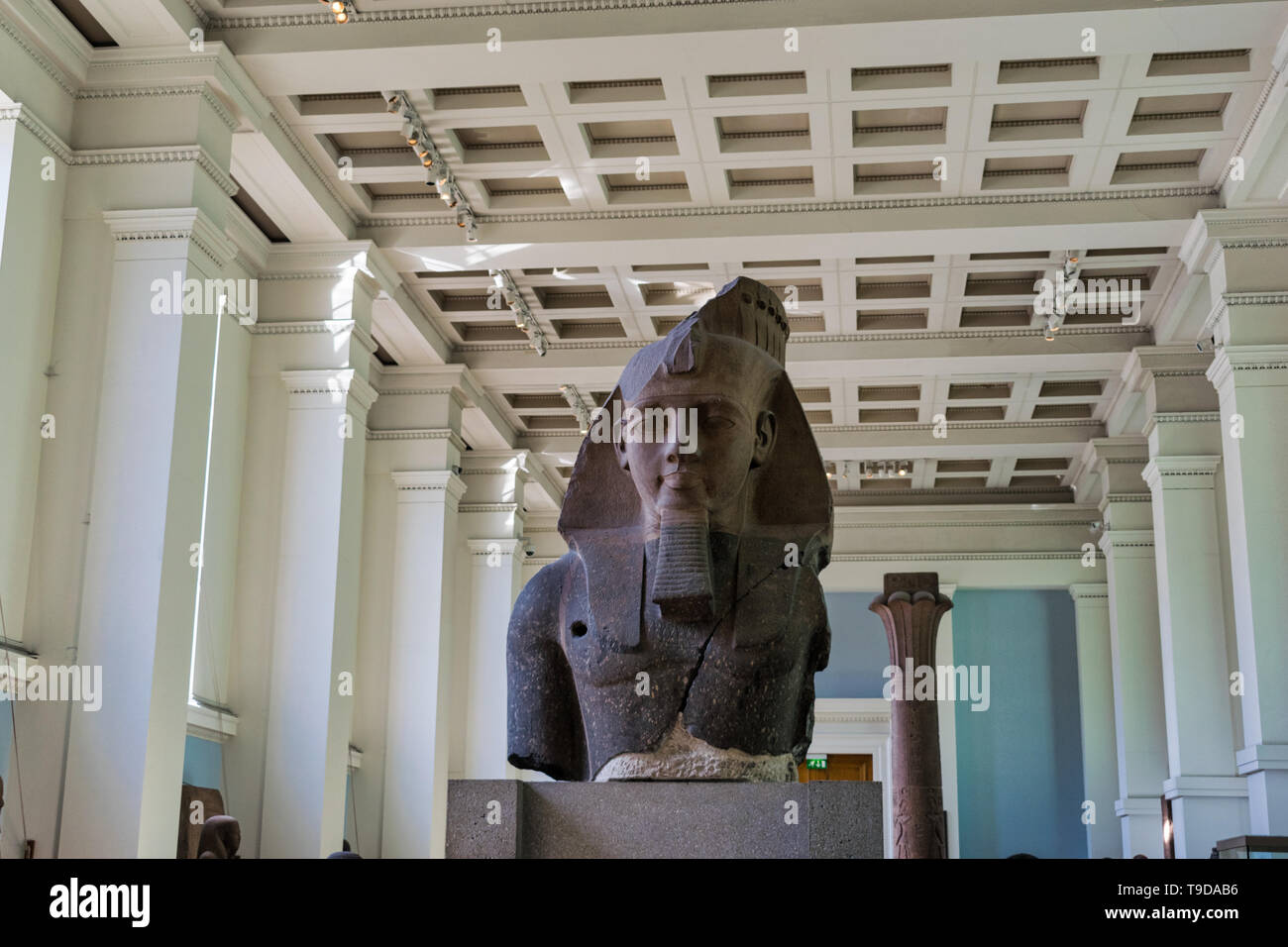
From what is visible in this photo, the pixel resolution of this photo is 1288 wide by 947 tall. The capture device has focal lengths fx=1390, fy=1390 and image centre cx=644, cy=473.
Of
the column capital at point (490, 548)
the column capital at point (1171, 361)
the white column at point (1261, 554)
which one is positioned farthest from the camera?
the column capital at point (490, 548)

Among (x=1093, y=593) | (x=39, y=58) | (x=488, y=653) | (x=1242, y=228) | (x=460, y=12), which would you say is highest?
(x=460, y=12)

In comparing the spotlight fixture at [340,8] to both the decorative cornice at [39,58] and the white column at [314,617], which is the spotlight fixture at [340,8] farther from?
the white column at [314,617]

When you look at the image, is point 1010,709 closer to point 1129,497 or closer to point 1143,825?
point 1143,825

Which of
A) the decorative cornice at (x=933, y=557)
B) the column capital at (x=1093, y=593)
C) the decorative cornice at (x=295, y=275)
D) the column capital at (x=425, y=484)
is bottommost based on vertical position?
the column capital at (x=1093, y=593)

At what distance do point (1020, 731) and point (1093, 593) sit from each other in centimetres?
257

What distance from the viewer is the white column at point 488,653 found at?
63.9 ft

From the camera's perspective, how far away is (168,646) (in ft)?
30.8

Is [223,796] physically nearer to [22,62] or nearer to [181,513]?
[181,513]

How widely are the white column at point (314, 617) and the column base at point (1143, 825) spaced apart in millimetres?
10941

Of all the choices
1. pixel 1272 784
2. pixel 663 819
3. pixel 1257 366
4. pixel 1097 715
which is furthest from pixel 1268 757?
pixel 1097 715

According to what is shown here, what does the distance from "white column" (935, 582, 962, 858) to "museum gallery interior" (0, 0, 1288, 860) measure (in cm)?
227

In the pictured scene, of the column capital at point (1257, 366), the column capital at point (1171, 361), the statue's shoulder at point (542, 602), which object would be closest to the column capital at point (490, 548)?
the column capital at point (1171, 361)

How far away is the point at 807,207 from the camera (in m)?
13.8
